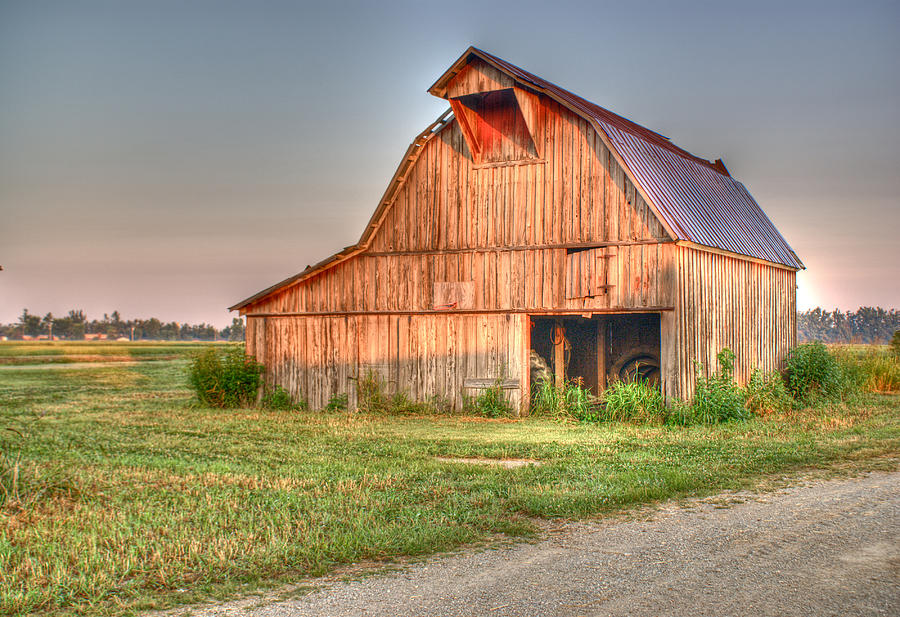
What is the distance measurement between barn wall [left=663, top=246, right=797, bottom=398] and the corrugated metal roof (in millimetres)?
463

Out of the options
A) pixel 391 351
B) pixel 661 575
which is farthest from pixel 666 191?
pixel 661 575

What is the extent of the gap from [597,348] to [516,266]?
5936mm

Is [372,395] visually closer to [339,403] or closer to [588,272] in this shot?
[339,403]

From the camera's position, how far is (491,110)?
2083 centimetres

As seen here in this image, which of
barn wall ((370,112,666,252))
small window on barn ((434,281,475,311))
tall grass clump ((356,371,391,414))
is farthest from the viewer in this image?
tall grass clump ((356,371,391,414))

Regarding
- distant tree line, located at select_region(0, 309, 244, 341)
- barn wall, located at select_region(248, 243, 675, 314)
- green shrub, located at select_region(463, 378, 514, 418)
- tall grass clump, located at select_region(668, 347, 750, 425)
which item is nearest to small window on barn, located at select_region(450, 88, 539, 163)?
barn wall, located at select_region(248, 243, 675, 314)

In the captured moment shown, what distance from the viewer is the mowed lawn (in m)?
7.28

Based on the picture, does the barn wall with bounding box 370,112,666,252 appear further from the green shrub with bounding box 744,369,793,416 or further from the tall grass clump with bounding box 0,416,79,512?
the tall grass clump with bounding box 0,416,79,512

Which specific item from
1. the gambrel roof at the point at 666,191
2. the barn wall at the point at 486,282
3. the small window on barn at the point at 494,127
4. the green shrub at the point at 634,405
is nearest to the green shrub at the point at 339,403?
the barn wall at the point at 486,282

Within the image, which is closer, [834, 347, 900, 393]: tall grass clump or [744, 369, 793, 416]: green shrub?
[744, 369, 793, 416]: green shrub

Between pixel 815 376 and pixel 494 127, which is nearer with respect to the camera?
pixel 494 127

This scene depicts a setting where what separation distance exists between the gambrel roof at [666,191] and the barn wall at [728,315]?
0.48 meters

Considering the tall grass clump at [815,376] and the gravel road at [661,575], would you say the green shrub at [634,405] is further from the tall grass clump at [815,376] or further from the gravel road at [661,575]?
the gravel road at [661,575]

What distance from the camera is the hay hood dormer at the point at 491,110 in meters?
20.2
